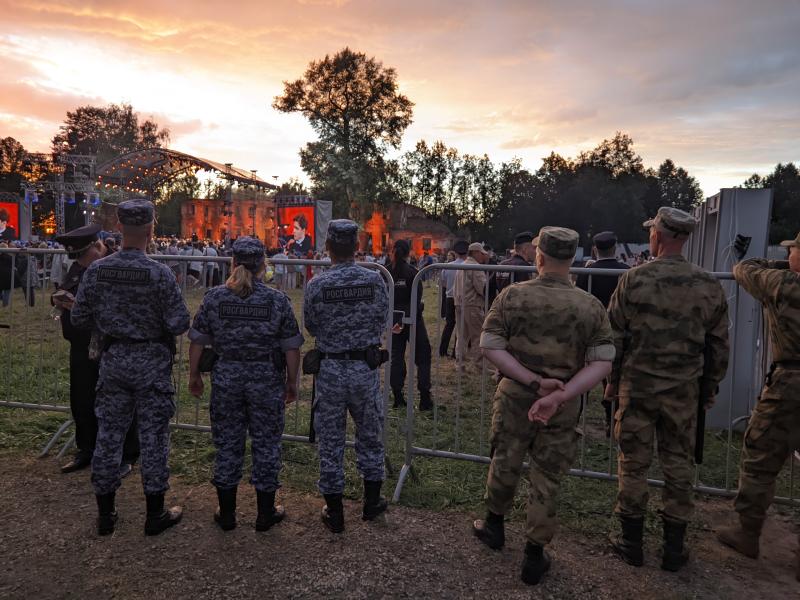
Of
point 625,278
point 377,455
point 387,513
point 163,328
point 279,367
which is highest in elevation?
point 625,278

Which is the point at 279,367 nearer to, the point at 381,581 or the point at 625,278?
the point at 381,581

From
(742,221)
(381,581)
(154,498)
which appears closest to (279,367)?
(154,498)

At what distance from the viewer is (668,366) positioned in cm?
308

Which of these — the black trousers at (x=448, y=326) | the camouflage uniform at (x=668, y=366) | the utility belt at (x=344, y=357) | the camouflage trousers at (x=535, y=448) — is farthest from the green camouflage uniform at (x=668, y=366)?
the black trousers at (x=448, y=326)

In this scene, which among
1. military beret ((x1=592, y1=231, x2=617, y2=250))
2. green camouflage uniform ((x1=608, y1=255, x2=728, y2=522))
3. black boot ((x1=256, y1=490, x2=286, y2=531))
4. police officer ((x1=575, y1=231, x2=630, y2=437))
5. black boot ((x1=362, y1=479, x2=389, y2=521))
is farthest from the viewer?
military beret ((x1=592, y1=231, x2=617, y2=250))

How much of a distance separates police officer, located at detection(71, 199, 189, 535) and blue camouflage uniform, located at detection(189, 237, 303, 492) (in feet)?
0.86

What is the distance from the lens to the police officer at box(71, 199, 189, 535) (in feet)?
10.6

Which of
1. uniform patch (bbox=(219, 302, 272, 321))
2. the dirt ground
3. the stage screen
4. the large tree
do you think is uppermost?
the large tree

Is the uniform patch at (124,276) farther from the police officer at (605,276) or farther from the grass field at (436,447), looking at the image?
the police officer at (605,276)

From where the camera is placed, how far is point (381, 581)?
292 centimetres

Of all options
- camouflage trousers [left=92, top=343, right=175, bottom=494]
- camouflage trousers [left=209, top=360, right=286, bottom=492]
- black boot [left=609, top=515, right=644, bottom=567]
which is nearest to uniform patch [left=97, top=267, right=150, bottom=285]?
camouflage trousers [left=92, top=343, right=175, bottom=494]

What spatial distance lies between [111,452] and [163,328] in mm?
830

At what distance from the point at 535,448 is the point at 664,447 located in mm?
835

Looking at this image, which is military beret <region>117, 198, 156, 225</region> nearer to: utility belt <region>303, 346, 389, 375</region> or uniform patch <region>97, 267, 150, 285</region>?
→ uniform patch <region>97, 267, 150, 285</region>
